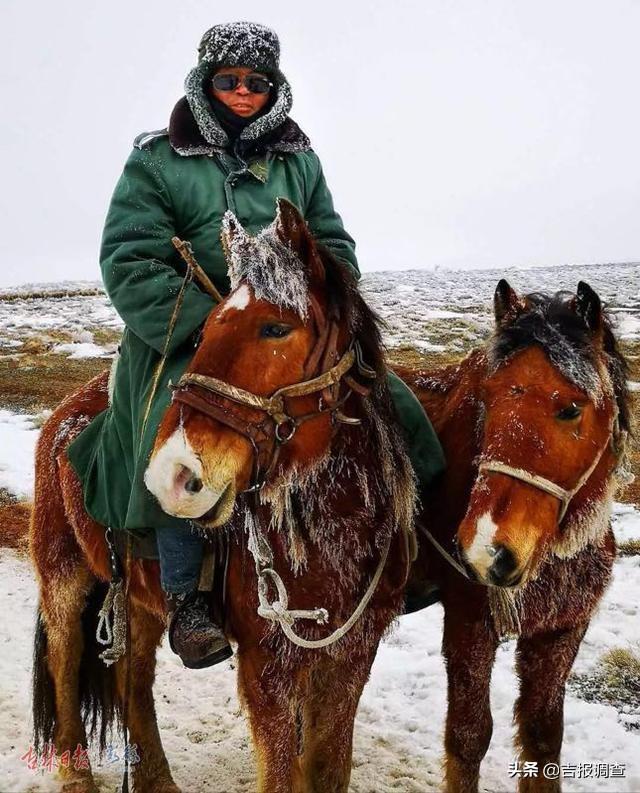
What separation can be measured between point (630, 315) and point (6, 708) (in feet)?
60.7

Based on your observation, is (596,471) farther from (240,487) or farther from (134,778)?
(134,778)

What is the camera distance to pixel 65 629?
3.90 m

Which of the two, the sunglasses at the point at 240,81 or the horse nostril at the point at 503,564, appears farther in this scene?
the sunglasses at the point at 240,81

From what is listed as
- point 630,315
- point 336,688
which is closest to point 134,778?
point 336,688

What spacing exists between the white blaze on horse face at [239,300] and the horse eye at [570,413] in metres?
1.23

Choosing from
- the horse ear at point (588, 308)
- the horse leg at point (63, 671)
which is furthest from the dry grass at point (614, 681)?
the horse leg at point (63, 671)

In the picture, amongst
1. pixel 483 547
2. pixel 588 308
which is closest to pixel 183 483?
pixel 483 547

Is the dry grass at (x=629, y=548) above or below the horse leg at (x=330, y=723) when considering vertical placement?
below

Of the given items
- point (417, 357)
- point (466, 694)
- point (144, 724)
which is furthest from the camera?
point (417, 357)

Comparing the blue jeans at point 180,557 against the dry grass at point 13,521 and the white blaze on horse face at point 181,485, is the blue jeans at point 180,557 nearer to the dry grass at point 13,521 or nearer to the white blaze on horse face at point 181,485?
the white blaze on horse face at point 181,485

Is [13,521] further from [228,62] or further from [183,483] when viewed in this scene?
[183,483]

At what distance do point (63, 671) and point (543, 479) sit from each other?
3.02 metres

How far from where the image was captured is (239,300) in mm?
2295

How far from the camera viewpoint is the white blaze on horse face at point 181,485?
6.72ft
